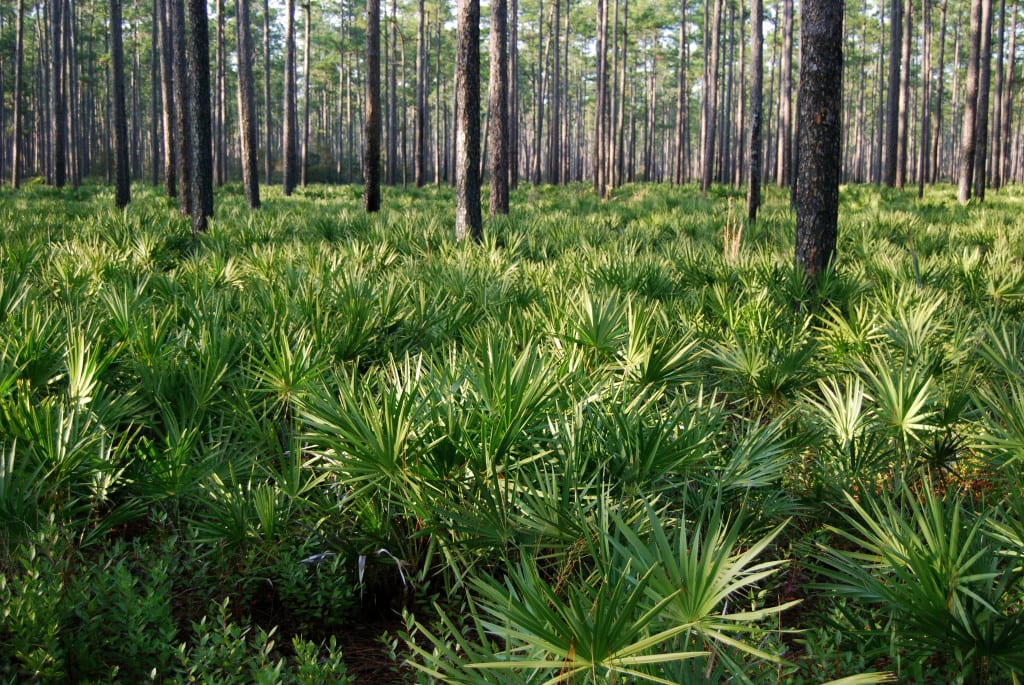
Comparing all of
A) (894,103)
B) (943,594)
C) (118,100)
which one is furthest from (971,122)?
(943,594)

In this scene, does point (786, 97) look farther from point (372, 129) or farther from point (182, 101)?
point (182, 101)

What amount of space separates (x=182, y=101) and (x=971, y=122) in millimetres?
19053

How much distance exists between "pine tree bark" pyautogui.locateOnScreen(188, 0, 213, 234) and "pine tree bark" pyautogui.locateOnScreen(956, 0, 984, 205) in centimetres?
1658

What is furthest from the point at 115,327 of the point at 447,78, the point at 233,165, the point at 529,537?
the point at 233,165

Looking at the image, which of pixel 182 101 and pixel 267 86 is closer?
pixel 182 101

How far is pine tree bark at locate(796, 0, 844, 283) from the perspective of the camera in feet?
23.1

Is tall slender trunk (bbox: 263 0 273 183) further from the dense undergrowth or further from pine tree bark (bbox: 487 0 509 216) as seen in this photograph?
the dense undergrowth

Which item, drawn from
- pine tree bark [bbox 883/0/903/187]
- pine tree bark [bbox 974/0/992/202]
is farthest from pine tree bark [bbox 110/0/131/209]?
pine tree bark [bbox 883/0/903/187]

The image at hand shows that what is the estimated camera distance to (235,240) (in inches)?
366

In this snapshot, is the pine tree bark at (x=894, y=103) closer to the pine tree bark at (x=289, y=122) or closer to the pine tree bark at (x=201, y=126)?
the pine tree bark at (x=289, y=122)

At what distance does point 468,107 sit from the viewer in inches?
427

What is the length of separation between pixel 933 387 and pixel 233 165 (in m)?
67.3

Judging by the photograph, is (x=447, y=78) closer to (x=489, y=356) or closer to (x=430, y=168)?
(x=430, y=168)

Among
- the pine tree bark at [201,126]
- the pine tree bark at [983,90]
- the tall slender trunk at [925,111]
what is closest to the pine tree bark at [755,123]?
the pine tree bark at [983,90]
